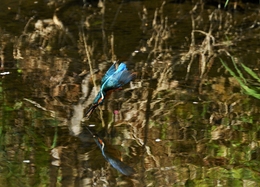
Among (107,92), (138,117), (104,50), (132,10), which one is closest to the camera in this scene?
(107,92)

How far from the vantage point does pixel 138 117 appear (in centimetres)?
355

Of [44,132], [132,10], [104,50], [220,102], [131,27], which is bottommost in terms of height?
[44,132]

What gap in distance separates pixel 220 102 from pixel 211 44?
134cm

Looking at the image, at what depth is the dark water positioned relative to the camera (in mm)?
2908

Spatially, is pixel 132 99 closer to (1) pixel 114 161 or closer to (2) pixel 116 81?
(2) pixel 116 81

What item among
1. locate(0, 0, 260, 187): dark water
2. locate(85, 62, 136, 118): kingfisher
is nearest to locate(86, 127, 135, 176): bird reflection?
locate(0, 0, 260, 187): dark water

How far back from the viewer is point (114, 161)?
9.84ft

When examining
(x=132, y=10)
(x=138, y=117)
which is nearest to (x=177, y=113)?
(x=138, y=117)

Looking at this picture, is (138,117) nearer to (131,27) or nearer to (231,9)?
(131,27)

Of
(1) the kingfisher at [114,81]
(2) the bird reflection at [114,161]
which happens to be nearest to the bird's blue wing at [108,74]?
(1) the kingfisher at [114,81]

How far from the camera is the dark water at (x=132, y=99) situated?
291 centimetres

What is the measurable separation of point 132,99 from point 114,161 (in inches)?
34.5

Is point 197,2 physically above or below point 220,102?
above

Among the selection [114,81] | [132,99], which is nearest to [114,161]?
[114,81]
